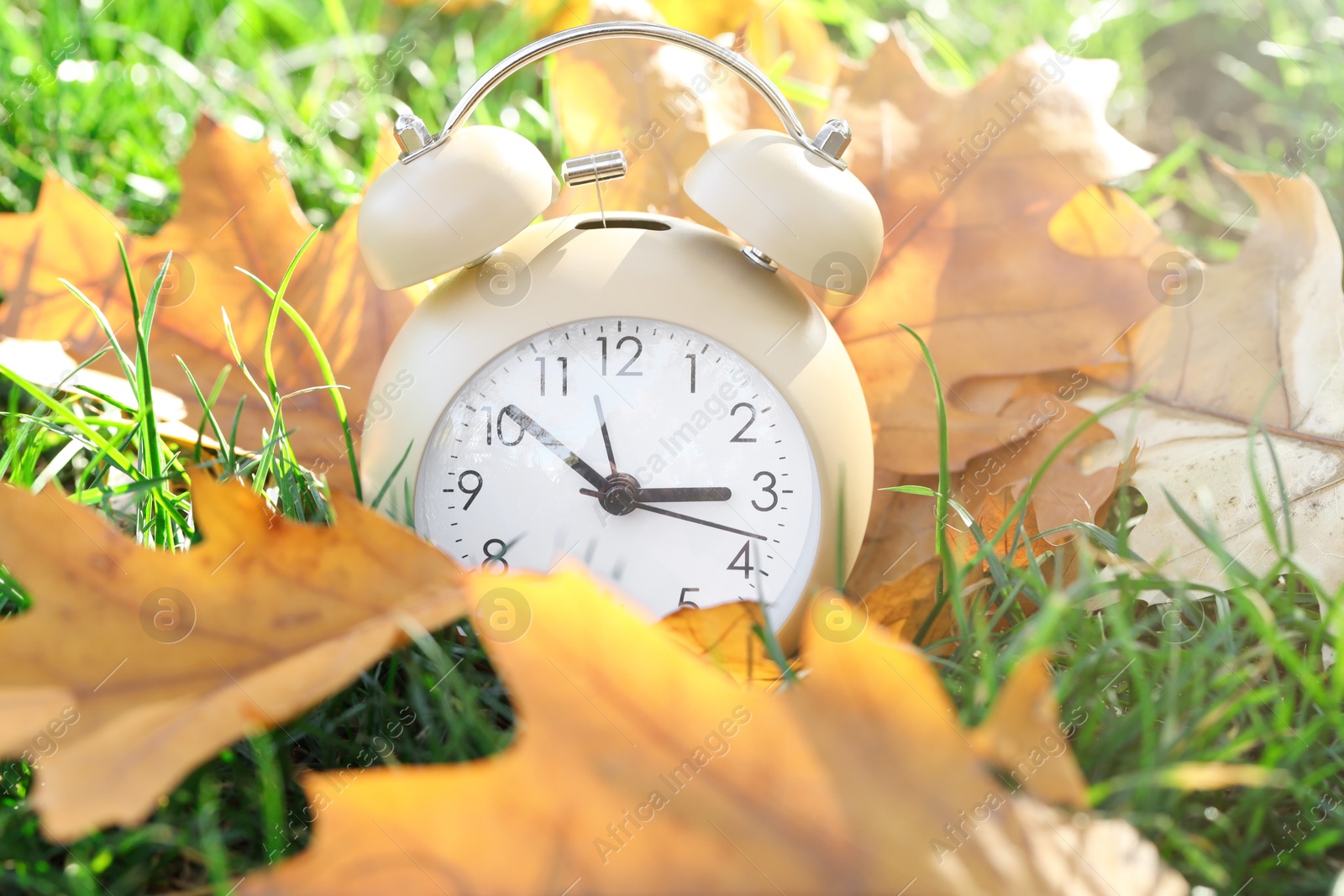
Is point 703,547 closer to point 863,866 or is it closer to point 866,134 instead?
point 863,866

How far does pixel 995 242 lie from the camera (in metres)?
1.51

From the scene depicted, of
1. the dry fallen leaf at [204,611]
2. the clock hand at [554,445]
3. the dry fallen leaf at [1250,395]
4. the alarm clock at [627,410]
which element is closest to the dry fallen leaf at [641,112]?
the alarm clock at [627,410]

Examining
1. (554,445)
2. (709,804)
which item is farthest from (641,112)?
(709,804)

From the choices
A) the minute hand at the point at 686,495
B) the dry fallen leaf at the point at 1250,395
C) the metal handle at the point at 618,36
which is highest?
the metal handle at the point at 618,36

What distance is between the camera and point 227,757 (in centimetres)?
94

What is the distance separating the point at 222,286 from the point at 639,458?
671 millimetres

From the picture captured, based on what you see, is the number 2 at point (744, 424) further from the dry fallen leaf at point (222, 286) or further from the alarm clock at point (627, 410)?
the dry fallen leaf at point (222, 286)

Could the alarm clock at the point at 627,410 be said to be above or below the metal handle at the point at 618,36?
below

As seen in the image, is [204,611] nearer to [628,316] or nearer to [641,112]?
[628,316]

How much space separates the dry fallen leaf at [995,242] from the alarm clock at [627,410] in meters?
0.28

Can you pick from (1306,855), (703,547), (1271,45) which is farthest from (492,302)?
(1271,45)

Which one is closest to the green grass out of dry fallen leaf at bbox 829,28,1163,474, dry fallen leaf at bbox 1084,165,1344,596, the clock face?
dry fallen leaf at bbox 1084,165,1344,596

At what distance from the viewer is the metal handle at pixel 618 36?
1197 mm

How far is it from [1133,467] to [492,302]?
2.53ft
